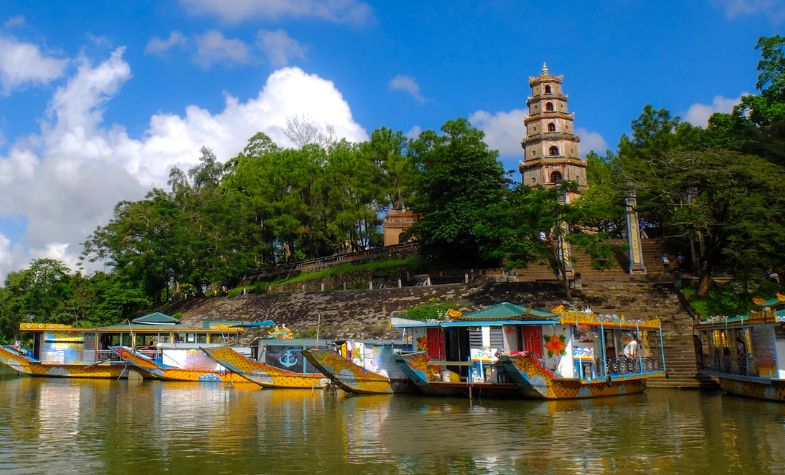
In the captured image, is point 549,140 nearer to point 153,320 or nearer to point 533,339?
point 153,320

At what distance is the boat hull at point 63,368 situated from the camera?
2747 centimetres

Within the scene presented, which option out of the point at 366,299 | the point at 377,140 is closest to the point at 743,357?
the point at 366,299

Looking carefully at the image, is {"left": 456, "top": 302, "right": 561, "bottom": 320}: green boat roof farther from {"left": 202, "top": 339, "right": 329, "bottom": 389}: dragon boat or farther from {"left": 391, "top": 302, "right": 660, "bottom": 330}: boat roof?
{"left": 202, "top": 339, "right": 329, "bottom": 389}: dragon boat

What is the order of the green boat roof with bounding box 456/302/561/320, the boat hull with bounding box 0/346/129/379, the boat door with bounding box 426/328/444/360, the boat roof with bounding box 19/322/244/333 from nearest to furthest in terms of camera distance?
the green boat roof with bounding box 456/302/561/320, the boat door with bounding box 426/328/444/360, the boat hull with bounding box 0/346/129/379, the boat roof with bounding box 19/322/244/333

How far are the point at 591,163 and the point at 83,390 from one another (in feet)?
122

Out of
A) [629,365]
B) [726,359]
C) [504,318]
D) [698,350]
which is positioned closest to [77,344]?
[504,318]

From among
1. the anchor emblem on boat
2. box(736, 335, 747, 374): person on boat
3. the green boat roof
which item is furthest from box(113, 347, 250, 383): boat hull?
box(736, 335, 747, 374): person on boat

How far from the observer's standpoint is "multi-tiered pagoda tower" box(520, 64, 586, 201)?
43.5 metres

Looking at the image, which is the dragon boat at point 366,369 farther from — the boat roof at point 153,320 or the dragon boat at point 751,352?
the boat roof at point 153,320

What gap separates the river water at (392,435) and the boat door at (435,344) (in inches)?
70.1

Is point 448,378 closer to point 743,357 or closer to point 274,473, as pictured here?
point 743,357

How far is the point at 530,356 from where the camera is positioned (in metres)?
16.3

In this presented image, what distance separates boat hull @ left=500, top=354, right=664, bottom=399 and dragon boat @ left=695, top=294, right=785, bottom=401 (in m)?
2.62

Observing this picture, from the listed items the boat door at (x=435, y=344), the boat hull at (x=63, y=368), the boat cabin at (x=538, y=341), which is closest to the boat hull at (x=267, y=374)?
the boat cabin at (x=538, y=341)
